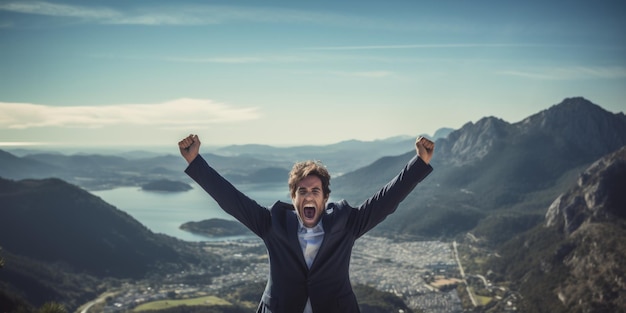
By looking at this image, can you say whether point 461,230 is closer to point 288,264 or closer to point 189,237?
point 189,237

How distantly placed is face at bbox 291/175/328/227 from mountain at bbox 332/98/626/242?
463 feet

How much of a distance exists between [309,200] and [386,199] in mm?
486

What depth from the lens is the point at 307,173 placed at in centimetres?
288

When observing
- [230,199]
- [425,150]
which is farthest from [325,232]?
[425,150]

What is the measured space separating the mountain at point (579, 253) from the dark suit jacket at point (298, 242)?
6840cm

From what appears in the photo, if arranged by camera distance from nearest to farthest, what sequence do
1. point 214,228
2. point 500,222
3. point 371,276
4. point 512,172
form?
point 371,276 → point 500,222 → point 214,228 → point 512,172

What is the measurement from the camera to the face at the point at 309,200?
2863 millimetres

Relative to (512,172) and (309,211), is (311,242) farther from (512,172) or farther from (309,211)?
(512,172)

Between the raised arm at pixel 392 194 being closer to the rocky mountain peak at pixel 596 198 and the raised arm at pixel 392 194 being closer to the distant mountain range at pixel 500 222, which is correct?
the distant mountain range at pixel 500 222

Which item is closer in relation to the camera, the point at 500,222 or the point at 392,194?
the point at 392,194

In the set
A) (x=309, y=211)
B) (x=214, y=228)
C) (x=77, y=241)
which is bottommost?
(x=77, y=241)

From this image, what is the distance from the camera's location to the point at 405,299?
7375 centimetres

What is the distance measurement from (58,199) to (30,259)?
81.7 feet

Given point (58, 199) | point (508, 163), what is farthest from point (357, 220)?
point (508, 163)
